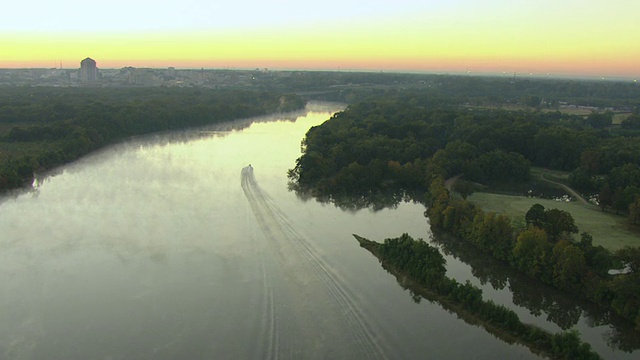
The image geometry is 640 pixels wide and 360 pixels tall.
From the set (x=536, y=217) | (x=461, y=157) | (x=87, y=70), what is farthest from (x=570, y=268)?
(x=87, y=70)

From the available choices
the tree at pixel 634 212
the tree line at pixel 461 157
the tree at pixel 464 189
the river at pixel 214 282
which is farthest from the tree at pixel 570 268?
the tree at pixel 464 189

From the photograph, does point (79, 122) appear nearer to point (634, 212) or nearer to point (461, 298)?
point (461, 298)

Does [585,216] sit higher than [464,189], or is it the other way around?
[464,189]

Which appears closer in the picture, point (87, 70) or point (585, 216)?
point (585, 216)

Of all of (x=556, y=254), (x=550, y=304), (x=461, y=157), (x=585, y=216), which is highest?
(x=461, y=157)

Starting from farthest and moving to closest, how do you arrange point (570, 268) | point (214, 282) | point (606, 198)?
point (606, 198), point (214, 282), point (570, 268)

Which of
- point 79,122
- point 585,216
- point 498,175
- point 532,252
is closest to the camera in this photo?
point 532,252
